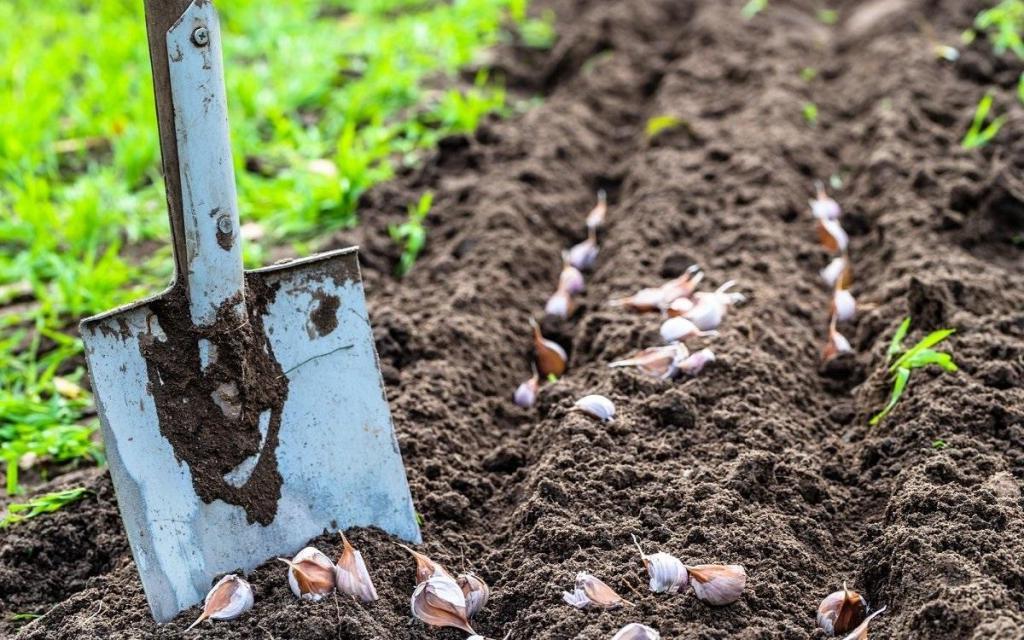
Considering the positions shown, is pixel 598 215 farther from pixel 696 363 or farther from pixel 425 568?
pixel 425 568

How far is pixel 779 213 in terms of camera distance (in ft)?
12.2

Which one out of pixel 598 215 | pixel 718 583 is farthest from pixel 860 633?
pixel 598 215

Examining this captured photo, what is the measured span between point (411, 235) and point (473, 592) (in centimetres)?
166

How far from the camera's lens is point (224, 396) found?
7.81 ft

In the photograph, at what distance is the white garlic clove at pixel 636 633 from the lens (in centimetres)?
207

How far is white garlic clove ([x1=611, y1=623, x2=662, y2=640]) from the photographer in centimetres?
207

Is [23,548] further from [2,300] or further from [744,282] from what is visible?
[744,282]

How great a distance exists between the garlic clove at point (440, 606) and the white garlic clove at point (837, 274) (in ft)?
5.52

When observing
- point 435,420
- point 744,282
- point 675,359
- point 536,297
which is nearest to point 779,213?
point 744,282

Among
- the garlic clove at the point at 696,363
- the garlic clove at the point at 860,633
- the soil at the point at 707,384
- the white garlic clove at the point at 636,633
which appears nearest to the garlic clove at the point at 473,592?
the soil at the point at 707,384

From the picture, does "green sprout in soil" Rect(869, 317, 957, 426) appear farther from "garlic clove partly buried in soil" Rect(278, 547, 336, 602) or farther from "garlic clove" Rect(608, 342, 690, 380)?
"garlic clove partly buried in soil" Rect(278, 547, 336, 602)

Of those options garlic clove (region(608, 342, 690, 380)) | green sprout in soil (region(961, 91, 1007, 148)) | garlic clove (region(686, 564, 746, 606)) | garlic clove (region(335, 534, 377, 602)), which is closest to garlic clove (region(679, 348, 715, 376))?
garlic clove (region(608, 342, 690, 380))

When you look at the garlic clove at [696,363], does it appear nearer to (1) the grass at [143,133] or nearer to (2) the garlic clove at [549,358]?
(2) the garlic clove at [549,358]

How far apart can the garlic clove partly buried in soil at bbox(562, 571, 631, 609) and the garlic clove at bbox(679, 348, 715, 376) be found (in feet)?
2.40
